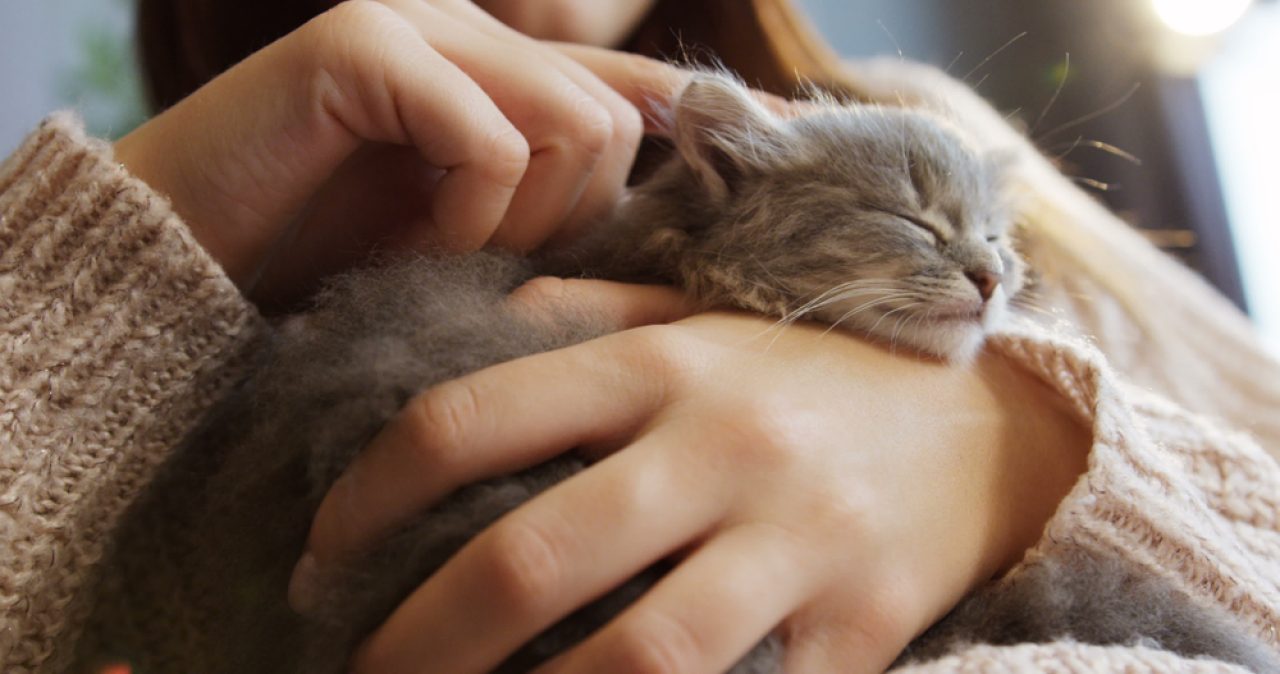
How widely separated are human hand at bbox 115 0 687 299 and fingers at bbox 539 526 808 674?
0.47 m

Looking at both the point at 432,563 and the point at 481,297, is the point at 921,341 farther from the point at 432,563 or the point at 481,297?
the point at 432,563

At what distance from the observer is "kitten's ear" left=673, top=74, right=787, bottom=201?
1.14 m

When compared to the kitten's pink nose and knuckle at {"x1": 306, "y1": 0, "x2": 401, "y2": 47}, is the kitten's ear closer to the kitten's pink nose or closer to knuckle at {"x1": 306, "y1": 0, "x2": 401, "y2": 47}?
the kitten's pink nose

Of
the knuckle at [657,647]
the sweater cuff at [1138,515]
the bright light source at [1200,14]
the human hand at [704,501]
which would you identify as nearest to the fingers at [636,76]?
the human hand at [704,501]

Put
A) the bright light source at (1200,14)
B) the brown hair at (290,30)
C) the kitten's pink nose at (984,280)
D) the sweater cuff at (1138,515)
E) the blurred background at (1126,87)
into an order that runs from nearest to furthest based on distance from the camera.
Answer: the sweater cuff at (1138,515) < the kitten's pink nose at (984,280) < the brown hair at (290,30) < the bright light source at (1200,14) < the blurred background at (1126,87)

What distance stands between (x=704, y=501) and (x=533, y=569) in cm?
16

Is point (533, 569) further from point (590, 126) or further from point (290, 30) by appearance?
point (290, 30)

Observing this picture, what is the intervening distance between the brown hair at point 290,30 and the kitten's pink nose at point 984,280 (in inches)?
22.6

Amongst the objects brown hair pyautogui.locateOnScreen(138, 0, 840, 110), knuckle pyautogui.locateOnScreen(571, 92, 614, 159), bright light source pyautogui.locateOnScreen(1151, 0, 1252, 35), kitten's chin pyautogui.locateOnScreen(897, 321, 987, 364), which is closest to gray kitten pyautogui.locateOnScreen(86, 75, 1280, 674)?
kitten's chin pyautogui.locateOnScreen(897, 321, 987, 364)

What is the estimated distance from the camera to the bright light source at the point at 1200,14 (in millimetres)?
2242

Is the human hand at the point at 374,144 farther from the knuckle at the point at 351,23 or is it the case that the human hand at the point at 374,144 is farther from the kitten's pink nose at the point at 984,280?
the kitten's pink nose at the point at 984,280

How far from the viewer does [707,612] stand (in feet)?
2.10

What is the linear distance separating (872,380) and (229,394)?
66 centimetres

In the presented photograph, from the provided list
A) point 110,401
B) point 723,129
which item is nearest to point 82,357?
point 110,401
